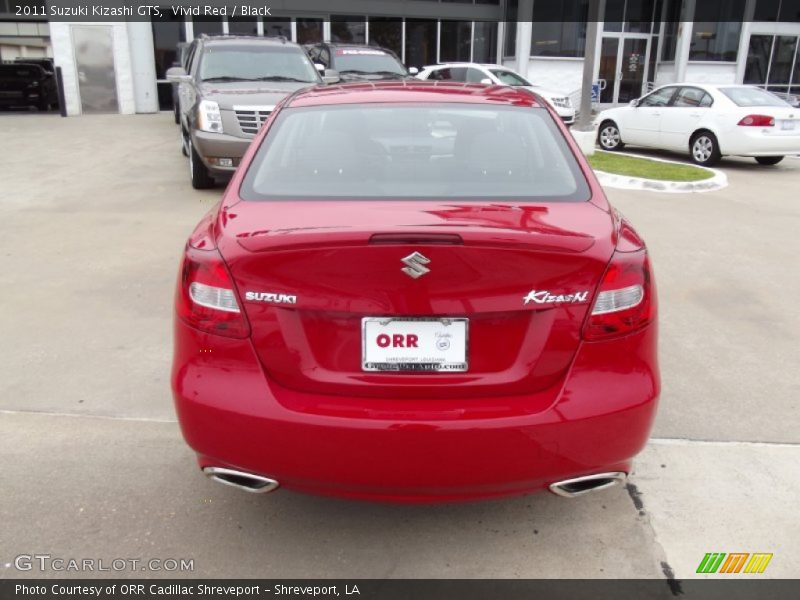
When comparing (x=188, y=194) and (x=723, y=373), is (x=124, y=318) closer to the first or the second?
(x=723, y=373)

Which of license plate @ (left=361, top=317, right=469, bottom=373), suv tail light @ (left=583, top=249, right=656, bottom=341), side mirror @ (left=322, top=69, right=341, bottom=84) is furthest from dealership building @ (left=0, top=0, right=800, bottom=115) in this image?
suv tail light @ (left=583, top=249, right=656, bottom=341)

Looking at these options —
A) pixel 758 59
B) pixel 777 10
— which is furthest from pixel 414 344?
pixel 777 10

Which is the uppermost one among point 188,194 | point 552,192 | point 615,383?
point 552,192

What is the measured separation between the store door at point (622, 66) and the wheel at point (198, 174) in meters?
19.3

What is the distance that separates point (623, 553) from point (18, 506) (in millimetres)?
2467

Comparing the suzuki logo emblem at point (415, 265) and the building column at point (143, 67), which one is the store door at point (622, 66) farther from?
the suzuki logo emblem at point (415, 265)

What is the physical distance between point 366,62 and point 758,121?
7.72m

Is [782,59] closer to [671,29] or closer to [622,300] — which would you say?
[671,29]

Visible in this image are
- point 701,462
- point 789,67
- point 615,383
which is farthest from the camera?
point 789,67

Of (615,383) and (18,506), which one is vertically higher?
(615,383)

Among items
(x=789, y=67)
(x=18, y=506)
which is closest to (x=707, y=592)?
(x=18, y=506)

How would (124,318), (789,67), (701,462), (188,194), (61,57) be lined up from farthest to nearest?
1. (789,67)
2. (61,57)
3. (188,194)
4. (124,318)
5. (701,462)

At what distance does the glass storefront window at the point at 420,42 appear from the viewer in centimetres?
2377

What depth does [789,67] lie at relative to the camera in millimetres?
26234
